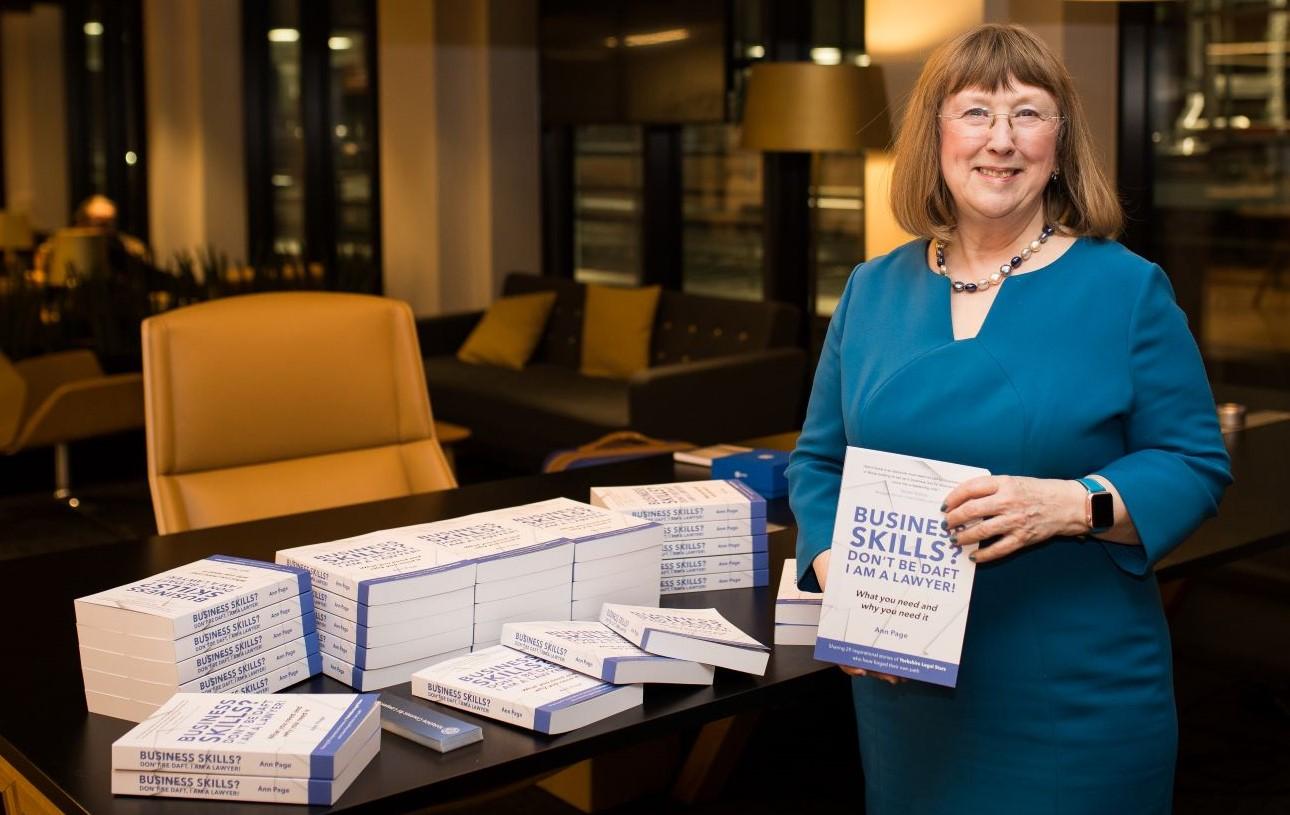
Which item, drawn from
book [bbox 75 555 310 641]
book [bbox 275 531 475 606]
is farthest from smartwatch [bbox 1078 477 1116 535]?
book [bbox 75 555 310 641]

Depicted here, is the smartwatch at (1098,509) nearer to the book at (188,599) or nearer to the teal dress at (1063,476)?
the teal dress at (1063,476)

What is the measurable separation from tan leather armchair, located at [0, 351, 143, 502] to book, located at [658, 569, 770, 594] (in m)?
4.40

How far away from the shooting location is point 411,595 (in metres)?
2.03

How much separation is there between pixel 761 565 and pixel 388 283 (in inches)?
294

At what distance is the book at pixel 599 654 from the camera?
198 centimetres

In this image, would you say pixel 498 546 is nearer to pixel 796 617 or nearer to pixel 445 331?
pixel 796 617

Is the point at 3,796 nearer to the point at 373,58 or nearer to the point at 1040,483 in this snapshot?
the point at 1040,483

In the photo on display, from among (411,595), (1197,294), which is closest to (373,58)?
(1197,294)

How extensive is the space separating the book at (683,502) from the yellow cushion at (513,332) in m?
5.34

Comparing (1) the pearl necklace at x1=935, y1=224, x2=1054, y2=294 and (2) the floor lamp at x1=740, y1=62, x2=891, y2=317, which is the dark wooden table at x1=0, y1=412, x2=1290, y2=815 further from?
(2) the floor lamp at x1=740, y1=62, x2=891, y2=317

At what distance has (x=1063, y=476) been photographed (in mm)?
1851

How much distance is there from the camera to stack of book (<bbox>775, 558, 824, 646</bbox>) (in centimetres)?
224

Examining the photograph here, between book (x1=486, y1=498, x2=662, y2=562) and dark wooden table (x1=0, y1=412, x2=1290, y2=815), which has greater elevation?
book (x1=486, y1=498, x2=662, y2=562)

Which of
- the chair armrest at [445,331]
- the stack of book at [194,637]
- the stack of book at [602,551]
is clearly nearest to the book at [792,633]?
the stack of book at [602,551]
